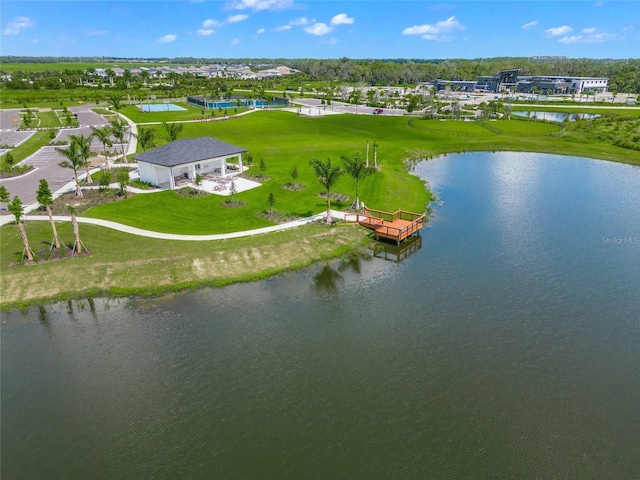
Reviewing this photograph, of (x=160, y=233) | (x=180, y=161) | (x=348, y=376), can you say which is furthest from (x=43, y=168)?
(x=348, y=376)

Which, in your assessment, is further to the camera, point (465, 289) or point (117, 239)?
point (117, 239)

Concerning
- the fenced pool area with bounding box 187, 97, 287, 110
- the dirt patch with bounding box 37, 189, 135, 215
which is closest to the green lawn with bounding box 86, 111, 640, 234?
the dirt patch with bounding box 37, 189, 135, 215

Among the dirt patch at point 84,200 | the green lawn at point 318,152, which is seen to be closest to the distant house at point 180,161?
the green lawn at point 318,152

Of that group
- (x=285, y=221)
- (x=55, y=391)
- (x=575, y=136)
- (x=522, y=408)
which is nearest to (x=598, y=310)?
(x=522, y=408)

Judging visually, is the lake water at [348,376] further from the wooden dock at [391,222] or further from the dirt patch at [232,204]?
the dirt patch at [232,204]

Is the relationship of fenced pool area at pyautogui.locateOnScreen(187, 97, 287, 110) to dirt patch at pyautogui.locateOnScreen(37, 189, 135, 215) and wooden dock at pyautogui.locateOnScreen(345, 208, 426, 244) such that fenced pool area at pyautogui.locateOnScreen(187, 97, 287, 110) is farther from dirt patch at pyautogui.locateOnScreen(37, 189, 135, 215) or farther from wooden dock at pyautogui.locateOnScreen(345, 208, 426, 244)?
wooden dock at pyautogui.locateOnScreen(345, 208, 426, 244)

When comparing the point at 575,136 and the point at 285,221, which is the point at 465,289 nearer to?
the point at 285,221
